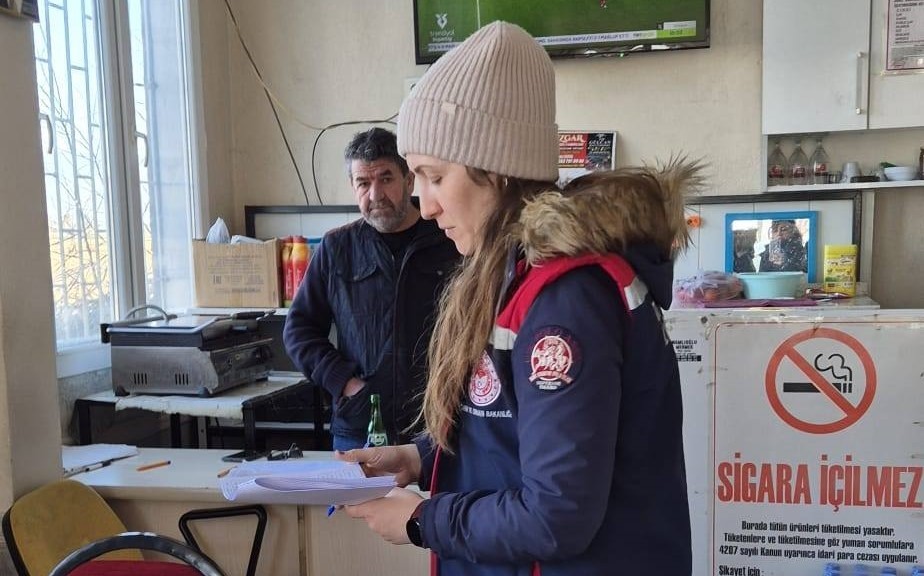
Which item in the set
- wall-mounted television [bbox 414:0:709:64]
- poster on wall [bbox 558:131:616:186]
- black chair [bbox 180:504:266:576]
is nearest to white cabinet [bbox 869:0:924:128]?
wall-mounted television [bbox 414:0:709:64]

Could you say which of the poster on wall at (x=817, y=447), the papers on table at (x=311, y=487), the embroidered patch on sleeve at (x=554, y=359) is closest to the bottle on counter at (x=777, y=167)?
the poster on wall at (x=817, y=447)

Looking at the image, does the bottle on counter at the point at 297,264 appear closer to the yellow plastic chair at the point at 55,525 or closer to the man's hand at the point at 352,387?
the man's hand at the point at 352,387

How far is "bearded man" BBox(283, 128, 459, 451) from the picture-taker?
222 centimetres

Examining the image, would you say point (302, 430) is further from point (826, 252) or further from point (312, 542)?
point (826, 252)

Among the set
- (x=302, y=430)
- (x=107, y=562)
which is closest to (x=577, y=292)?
(x=107, y=562)

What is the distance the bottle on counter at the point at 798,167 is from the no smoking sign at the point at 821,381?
1572mm

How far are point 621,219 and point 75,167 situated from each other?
2.58 metres

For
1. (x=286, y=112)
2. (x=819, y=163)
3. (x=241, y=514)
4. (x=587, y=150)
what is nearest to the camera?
(x=241, y=514)

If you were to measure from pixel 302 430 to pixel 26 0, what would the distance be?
6.70 ft

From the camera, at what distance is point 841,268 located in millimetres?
3246

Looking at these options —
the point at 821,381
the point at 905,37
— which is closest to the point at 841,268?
the point at 905,37

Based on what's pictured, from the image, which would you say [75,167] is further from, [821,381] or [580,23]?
[821,381]

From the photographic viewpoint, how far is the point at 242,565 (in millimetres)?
2062

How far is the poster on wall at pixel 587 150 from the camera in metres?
3.60
